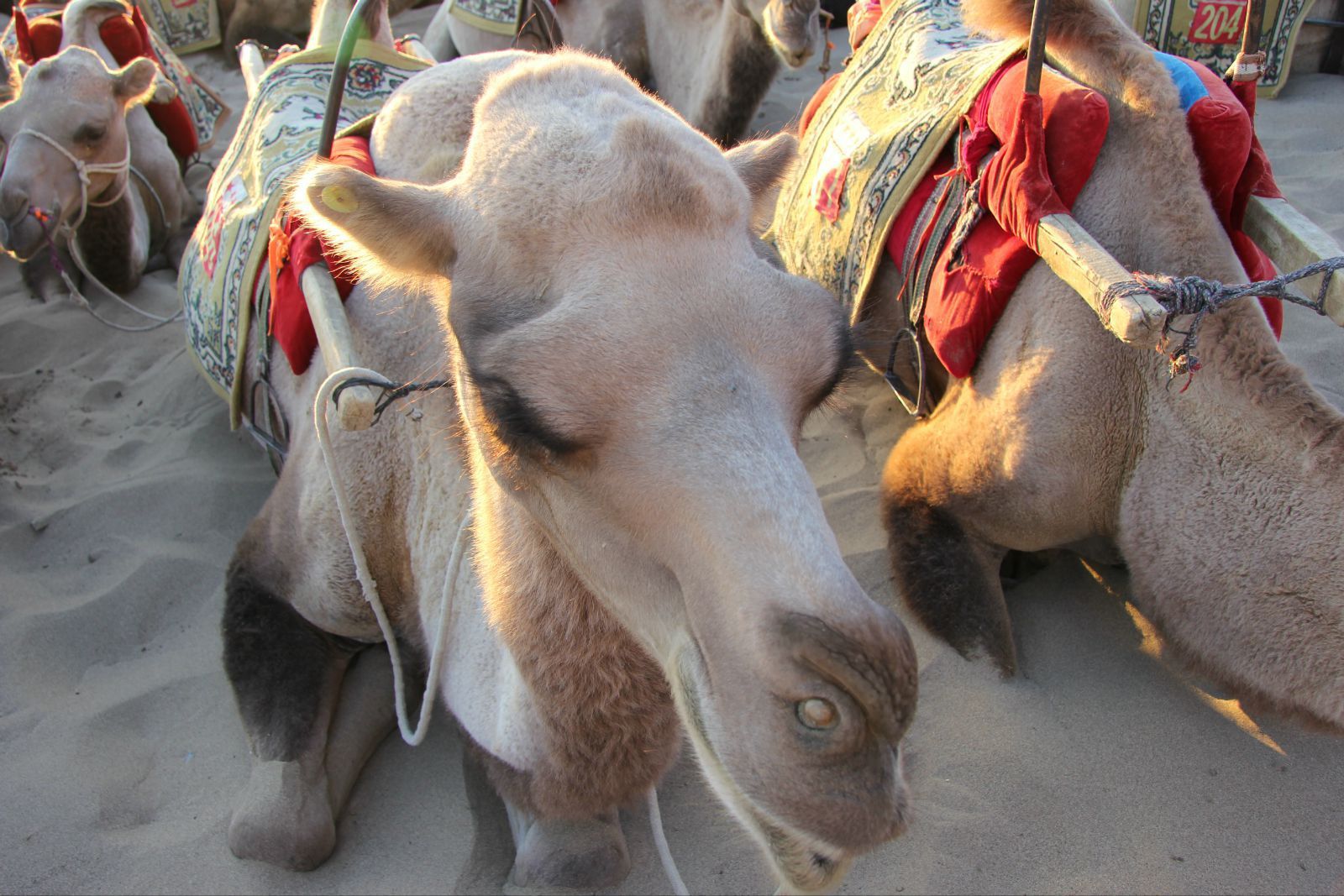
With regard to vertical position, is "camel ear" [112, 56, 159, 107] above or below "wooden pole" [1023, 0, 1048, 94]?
below

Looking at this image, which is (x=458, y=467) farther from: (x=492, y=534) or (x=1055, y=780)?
(x=1055, y=780)

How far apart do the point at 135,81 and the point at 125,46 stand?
1.01 m

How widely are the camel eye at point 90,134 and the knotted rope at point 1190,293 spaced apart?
4588mm

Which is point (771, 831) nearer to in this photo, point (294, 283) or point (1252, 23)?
point (294, 283)

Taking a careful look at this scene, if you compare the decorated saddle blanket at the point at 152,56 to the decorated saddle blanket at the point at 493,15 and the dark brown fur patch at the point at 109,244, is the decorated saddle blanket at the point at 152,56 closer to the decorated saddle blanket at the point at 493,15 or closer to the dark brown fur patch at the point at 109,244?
the dark brown fur patch at the point at 109,244

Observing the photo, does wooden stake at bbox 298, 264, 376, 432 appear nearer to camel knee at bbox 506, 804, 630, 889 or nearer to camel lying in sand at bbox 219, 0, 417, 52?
camel knee at bbox 506, 804, 630, 889

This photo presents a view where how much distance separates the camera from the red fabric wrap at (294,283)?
2168mm

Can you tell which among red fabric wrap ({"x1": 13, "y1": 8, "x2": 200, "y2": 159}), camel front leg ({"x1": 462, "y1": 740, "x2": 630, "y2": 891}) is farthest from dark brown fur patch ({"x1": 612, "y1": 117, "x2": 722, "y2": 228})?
red fabric wrap ({"x1": 13, "y1": 8, "x2": 200, "y2": 159})

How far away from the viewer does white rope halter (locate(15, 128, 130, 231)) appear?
4375 millimetres

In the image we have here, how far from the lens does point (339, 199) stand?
1360mm

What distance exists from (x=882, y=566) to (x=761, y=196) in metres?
1.47

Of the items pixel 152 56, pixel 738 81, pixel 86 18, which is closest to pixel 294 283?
pixel 738 81

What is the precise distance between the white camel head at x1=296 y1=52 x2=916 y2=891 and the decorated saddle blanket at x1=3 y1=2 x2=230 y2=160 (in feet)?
16.0

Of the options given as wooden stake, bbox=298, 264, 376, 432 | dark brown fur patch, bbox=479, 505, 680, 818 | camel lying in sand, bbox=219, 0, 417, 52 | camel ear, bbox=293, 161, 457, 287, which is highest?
camel ear, bbox=293, 161, 457, 287
